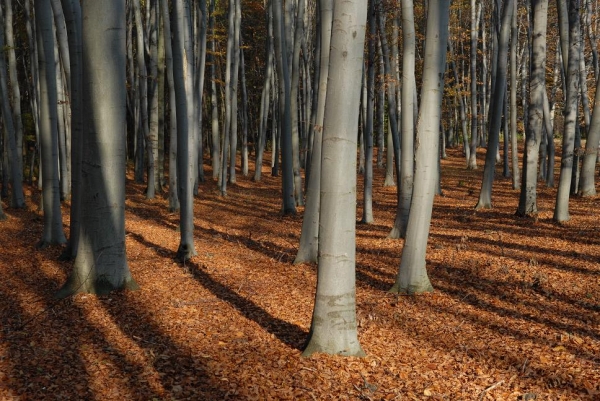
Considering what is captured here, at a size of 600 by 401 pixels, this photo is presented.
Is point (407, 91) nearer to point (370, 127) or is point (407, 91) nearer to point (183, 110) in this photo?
point (370, 127)

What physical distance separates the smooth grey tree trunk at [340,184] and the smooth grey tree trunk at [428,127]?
2118 millimetres

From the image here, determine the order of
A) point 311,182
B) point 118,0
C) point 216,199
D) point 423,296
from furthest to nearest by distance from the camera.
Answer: point 216,199 < point 311,182 < point 423,296 < point 118,0

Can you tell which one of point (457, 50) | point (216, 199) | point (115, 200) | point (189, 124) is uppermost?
point (457, 50)

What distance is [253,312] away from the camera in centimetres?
641

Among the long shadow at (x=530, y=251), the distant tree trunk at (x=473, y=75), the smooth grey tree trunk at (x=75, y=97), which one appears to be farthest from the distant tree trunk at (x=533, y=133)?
the distant tree trunk at (x=473, y=75)

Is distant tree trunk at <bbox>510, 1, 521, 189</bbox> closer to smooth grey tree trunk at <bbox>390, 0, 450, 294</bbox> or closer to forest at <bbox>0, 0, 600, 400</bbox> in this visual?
forest at <bbox>0, 0, 600, 400</bbox>

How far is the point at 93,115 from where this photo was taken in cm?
631

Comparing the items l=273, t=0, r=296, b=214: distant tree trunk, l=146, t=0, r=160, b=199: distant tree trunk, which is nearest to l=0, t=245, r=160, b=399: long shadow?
l=273, t=0, r=296, b=214: distant tree trunk

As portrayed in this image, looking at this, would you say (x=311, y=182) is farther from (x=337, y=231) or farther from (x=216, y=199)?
(x=216, y=199)

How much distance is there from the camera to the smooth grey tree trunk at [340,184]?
445cm

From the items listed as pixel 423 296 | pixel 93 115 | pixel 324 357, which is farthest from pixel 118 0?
pixel 423 296

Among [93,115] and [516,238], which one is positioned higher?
[93,115]

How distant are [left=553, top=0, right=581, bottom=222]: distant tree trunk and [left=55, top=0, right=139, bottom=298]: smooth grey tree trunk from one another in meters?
8.93

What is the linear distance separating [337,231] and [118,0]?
386 centimetres
